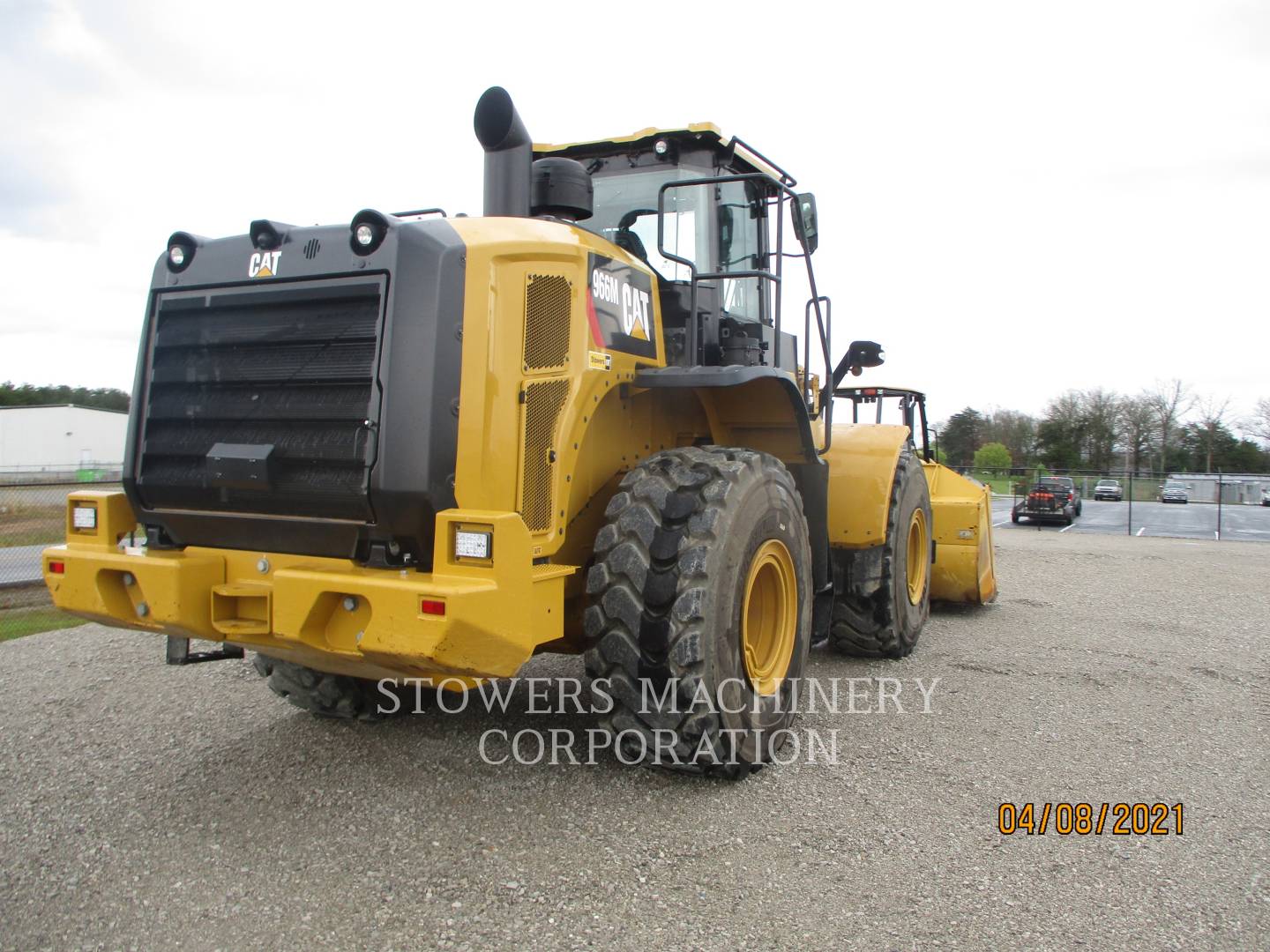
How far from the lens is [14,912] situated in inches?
125

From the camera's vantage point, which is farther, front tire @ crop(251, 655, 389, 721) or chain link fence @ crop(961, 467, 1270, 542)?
chain link fence @ crop(961, 467, 1270, 542)

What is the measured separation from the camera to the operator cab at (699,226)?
502 centimetres

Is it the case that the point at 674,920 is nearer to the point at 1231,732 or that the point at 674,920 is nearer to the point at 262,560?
the point at 262,560

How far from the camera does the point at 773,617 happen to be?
15.8 ft

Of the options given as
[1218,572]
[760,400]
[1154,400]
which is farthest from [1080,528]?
[1154,400]

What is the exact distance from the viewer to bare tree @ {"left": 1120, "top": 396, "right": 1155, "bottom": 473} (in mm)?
58188

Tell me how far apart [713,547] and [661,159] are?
2511mm

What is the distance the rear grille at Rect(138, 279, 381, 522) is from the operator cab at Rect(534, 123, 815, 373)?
69.3 inches

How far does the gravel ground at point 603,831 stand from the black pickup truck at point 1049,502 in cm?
2324

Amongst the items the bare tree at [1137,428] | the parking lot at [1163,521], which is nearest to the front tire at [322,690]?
the parking lot at [1163,521]

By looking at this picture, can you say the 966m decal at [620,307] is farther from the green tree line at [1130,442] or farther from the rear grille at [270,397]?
the green tree line at [1130,442]

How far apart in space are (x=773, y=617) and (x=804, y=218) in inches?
84.1
